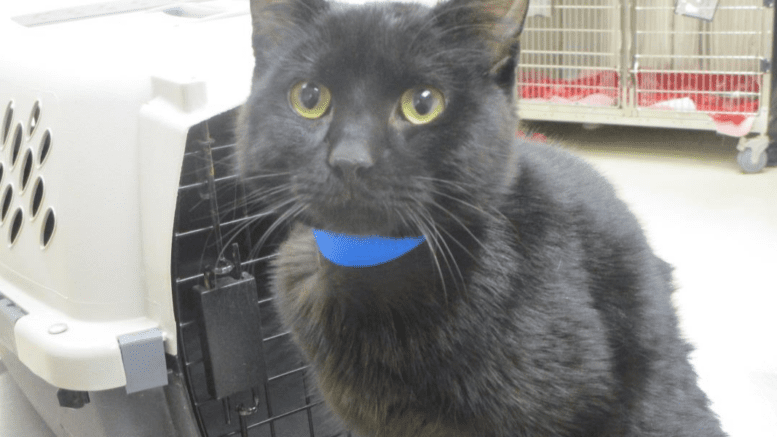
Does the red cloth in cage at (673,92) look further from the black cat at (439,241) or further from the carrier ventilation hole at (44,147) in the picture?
the carrier ventilation hole at (44,147)

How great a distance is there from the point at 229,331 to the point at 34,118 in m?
0.39

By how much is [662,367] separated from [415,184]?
0.40 metres

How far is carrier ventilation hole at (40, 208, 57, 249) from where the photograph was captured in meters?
1.09

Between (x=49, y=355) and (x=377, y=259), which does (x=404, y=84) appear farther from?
(x=49, y=355)

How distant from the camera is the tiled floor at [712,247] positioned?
139 centimetres

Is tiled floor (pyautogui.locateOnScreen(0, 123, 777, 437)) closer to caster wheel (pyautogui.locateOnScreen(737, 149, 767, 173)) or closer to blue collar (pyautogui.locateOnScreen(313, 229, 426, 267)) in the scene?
caster wheel (pyautogui.locateOnScreen(737, 149, 767, 173))

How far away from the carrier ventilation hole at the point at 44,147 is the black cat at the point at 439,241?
370mm

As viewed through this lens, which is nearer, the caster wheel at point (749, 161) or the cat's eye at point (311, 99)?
the cat's eye at point (311, 99)

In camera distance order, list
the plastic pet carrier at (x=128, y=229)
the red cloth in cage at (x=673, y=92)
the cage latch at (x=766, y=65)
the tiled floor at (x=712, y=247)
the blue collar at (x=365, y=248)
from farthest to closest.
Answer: the red cloth in cage at (x=673, y=92)
the cage latch at (x=766, y=65)
the tiled floor at (x=712, y=247)
the plastic pet carrier at (x=128, y=229)
the blue collar at (x=365, y=248)

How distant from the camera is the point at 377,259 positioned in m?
0.81

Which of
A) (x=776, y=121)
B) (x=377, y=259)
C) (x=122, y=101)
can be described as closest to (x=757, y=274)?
(x=776, y=121)

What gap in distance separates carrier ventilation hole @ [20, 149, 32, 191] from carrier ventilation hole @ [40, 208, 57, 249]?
70mm

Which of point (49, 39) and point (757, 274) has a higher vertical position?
point (49, 39)

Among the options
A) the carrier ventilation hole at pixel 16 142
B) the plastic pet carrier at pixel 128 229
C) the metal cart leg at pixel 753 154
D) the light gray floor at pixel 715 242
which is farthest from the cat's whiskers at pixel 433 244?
the metal cart leg at pixel 753 154
